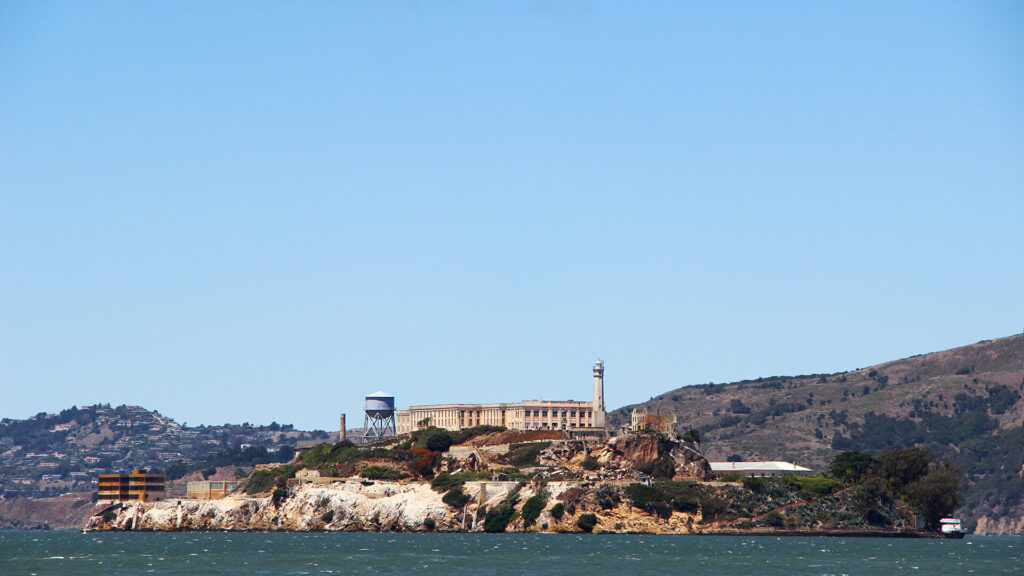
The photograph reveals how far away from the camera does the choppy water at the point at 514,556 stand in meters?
96.6

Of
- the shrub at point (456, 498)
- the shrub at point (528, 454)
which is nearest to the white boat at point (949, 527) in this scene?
the shrub at point (528, 454)

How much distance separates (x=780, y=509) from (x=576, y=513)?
23.5m

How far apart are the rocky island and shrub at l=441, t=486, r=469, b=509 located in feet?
0.52

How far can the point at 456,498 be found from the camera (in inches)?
6353

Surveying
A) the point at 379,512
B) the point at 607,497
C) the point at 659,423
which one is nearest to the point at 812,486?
the point at 607,497

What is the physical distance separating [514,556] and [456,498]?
5217 cm

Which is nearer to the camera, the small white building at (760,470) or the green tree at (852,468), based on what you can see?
the green tree at (852,468)

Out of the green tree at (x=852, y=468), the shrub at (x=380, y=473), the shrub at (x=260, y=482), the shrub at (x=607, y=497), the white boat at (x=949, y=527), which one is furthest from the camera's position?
the shrub at (x=260, y=482)

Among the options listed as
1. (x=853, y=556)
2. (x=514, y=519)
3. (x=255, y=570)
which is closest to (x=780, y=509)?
(x=514, y=519)

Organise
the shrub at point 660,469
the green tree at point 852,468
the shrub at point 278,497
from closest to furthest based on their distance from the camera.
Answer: the shrub at point 660,469 → the green tree at point 852,468 → the shrub at point 278,497

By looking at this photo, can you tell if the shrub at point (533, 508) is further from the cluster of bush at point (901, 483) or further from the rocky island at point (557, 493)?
the cluster of bush at point (901, 483)

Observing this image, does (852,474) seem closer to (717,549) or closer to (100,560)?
(717,549)

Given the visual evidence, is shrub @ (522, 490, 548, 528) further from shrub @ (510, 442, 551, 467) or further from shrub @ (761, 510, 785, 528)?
shrub @ (761, 510, 785, 528)

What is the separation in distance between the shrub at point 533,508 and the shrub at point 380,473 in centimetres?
2525
